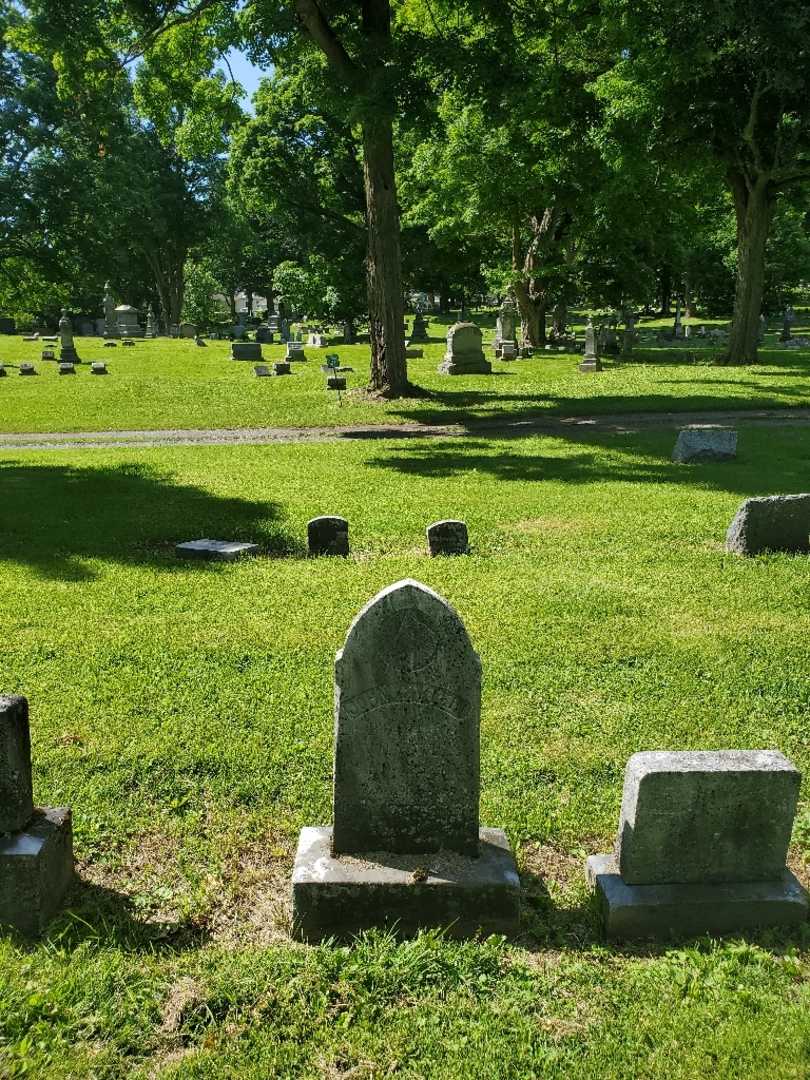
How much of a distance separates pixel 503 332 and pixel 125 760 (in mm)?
33996

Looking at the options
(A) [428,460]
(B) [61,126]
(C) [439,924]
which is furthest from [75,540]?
(B) [61,126]

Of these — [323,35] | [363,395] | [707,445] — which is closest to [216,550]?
[707,445]

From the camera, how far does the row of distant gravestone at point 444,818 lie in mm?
3939

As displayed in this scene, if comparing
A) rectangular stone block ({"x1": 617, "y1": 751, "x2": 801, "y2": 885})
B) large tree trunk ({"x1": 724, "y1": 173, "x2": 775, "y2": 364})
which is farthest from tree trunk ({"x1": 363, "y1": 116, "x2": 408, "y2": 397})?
rectangular stone block ({"x1": 617, "y1": 751, "x2": 801, "y2": 885})

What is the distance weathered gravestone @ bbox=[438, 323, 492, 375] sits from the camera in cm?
2908

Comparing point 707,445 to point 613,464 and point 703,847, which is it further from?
point 703,847

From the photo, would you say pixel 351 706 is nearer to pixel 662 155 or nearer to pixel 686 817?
pixel 686 817

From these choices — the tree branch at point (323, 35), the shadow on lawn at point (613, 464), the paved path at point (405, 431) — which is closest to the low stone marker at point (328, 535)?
the shadow on lawn at point (613, 464)

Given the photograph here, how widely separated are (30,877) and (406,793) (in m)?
1.71

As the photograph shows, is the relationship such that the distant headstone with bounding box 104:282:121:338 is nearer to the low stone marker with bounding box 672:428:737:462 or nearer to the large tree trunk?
the large tree trunk

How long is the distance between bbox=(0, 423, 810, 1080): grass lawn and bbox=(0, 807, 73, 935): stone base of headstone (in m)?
0.11

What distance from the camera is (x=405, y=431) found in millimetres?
19531

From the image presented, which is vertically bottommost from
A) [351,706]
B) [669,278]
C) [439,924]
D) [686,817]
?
[439,924]

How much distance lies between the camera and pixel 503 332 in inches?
1473
